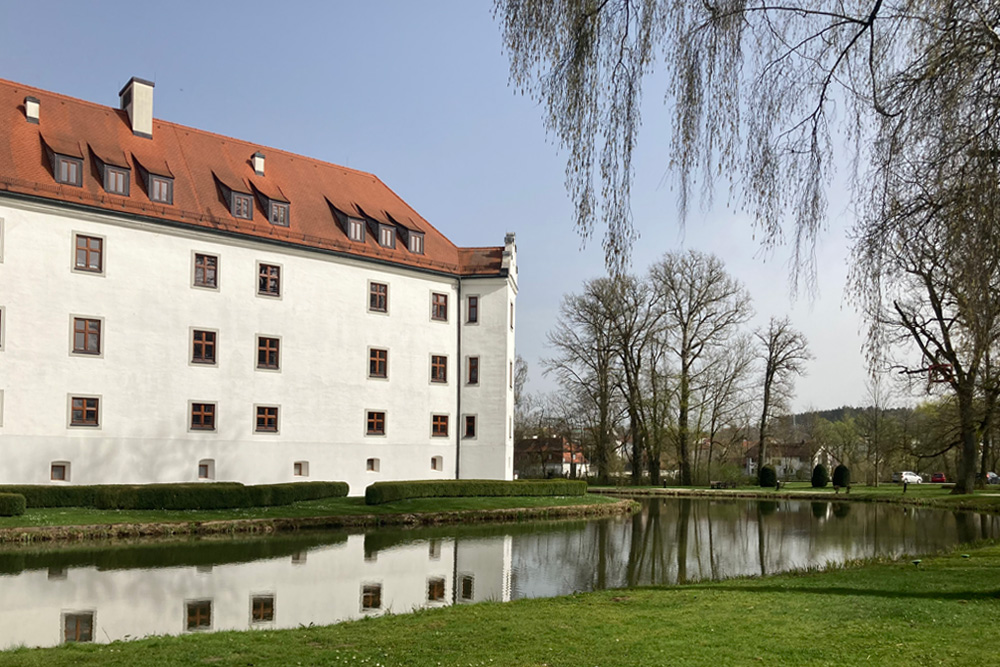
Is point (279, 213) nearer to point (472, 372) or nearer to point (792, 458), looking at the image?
point (472, 372)

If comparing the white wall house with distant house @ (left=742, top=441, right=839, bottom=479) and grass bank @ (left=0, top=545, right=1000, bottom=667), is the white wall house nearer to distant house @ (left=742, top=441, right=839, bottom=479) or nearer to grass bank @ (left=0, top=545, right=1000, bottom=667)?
grass bank @ (left=0, top=545, right=1000, bottom=667)

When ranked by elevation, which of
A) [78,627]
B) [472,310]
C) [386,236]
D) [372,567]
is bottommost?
[372,567]

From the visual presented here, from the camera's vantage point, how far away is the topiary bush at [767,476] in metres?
51.4

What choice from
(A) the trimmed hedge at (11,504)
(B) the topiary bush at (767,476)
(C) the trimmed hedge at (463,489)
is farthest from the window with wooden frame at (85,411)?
(B) the topiary bush at (767,476)

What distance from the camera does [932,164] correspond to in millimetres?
7395

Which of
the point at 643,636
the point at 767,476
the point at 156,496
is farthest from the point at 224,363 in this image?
the point at 767,476

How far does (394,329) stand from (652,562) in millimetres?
18395

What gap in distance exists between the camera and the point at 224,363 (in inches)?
1131

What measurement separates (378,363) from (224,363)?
6468 millimetres

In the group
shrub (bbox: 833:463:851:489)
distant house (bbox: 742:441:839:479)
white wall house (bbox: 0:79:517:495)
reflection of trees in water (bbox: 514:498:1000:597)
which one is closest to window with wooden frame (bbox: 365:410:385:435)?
white wall house (bbox: 0:79:517:495)

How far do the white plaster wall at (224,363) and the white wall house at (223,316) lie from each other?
60 mm

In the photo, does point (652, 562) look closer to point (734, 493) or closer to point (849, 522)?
point (849, 522)

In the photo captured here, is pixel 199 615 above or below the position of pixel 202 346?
below

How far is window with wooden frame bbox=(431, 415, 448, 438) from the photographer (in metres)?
34.7
